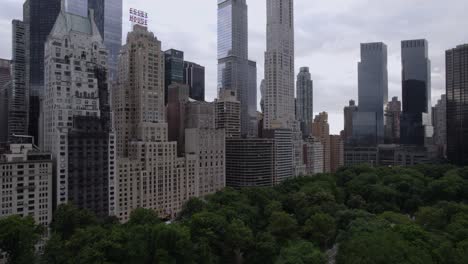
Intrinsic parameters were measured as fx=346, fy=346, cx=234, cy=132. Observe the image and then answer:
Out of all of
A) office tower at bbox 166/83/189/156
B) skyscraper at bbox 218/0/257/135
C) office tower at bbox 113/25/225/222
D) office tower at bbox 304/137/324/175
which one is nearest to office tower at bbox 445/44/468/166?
office tower at bbox 304/137/324/175

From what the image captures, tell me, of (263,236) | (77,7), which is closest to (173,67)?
(77,7)

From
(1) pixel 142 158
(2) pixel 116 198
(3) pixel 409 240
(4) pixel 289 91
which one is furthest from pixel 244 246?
(4) pixel 289 91

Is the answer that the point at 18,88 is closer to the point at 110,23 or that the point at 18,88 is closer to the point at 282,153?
the point at 110,23

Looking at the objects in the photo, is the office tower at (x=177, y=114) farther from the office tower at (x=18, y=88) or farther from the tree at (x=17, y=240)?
the tree at (x=17, y=240)

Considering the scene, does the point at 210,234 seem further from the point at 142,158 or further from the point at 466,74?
the point at 466,74

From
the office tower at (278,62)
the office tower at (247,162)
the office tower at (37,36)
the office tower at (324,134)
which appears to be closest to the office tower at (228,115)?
the office tower at (247,162)

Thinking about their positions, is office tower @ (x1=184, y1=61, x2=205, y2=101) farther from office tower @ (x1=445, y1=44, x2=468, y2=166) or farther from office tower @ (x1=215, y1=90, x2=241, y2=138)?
office tower @ (x1=445, y1=44, x2=468, y2=166)
